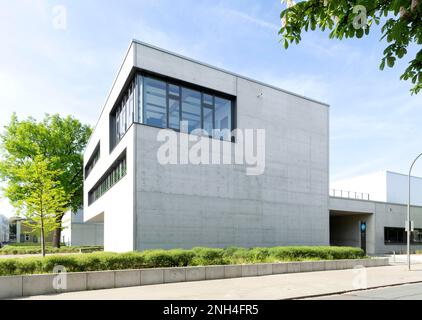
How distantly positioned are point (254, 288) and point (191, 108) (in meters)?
12.9

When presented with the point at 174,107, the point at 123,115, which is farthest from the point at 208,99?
the point at 123,115

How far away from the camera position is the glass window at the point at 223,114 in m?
24.2

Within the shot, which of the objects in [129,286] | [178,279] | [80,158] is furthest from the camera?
[80,158]

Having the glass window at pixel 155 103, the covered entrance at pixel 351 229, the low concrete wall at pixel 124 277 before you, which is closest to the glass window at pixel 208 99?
the glass window at pixel 155 103

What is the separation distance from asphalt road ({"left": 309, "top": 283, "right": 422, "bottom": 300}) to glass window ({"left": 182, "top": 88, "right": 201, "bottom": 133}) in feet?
43.5

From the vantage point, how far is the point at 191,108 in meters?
22.9

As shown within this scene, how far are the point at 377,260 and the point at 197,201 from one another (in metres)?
11.6

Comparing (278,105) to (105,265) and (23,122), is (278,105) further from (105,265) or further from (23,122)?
(23,122)

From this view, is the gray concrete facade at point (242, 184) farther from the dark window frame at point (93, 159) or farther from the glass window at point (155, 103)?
the dark window frame at point (93, 159)

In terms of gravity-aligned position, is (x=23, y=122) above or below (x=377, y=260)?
above

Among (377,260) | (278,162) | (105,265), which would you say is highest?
(278,162)

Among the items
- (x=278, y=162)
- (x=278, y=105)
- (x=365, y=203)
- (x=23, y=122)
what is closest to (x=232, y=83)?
(x=278, y=105)

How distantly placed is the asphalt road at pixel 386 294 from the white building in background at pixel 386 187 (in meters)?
35.1

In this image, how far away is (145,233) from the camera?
2002cm
